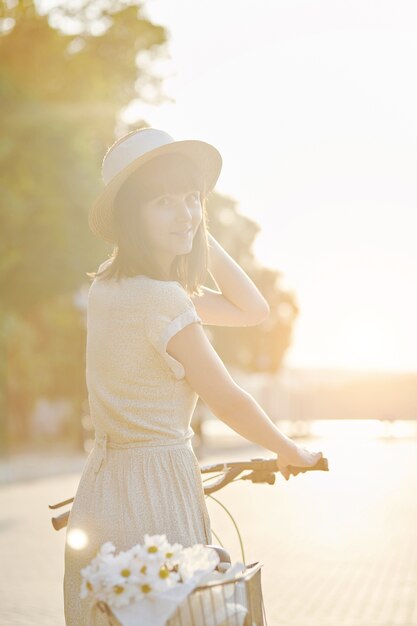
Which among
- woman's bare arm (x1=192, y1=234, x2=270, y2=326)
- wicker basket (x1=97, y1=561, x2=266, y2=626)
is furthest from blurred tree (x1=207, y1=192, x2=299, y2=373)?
wicker basket (x1=97, y1=561, x2=266, y2=626)

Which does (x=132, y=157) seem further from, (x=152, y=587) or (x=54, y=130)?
(x=54, y=130)

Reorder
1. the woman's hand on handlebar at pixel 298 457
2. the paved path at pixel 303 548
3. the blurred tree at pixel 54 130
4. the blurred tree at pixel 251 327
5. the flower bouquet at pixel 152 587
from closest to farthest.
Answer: the flower bouquet at pixel 152 587 → the woman's hand on handlebar at pixel 298 457 → the paved path at pixel 303 548 → the blurred tree at pixel 54 130 → the blurred tree at pixel 251 327

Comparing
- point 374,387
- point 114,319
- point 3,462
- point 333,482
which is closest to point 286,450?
point 114,319

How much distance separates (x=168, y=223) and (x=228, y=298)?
0.55 meters

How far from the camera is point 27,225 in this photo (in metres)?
28.1

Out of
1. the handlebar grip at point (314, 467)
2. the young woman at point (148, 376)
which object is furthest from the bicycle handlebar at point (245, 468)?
the young woman at point (148, 376)

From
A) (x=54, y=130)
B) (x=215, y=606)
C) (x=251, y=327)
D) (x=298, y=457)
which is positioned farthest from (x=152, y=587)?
(x=251, y=327)

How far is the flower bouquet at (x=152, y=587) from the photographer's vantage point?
268 centimetres

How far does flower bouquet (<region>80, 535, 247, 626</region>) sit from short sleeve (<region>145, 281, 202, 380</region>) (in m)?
0.45

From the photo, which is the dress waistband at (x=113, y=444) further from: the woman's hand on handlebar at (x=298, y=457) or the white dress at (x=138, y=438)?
the woman's hand on handlebar at (x=298, y=457)

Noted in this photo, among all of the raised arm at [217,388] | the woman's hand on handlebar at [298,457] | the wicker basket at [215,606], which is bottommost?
the wicker basket at [215,606]

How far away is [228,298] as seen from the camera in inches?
145

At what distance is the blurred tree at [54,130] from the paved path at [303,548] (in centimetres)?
544

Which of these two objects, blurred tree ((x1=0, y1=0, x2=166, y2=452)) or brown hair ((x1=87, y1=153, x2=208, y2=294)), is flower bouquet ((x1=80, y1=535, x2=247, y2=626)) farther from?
blurred tree ((x1=0, y1=0, x2=166, y2=452))
